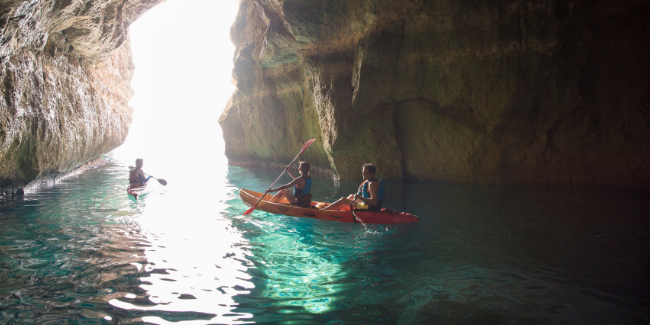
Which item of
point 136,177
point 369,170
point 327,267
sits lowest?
point 327,267

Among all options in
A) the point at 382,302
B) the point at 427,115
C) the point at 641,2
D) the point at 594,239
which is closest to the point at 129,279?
the point at 382,302

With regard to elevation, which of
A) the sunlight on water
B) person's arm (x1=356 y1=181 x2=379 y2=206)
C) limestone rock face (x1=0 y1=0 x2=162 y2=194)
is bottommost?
the sunlight on water

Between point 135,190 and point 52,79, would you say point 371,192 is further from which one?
point 52,79

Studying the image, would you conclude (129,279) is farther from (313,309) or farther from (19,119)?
(19,119)

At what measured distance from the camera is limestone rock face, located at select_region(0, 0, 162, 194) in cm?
745

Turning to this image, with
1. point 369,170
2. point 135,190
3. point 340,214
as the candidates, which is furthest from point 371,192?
point 135,190

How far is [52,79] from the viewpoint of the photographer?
1011 cm

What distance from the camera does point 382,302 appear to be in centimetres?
329

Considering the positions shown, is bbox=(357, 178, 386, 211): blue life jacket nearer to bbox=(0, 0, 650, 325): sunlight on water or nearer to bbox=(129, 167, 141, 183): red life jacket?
bbox=(0, 0, 650, 325): sunlight on water

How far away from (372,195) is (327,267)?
→ 8.08ft

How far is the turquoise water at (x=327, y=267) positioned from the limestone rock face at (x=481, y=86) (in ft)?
9.76

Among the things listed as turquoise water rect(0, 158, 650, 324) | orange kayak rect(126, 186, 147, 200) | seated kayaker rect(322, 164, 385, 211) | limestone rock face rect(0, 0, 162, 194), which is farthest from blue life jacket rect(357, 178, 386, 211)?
limestone rock face rect(0, 0, 162, 194)

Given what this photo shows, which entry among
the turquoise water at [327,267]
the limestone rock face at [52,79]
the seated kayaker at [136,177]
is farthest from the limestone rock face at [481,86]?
the seated kayaker at [136,177]

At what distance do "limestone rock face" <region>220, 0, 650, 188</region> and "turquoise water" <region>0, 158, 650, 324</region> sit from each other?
2.98 metres
